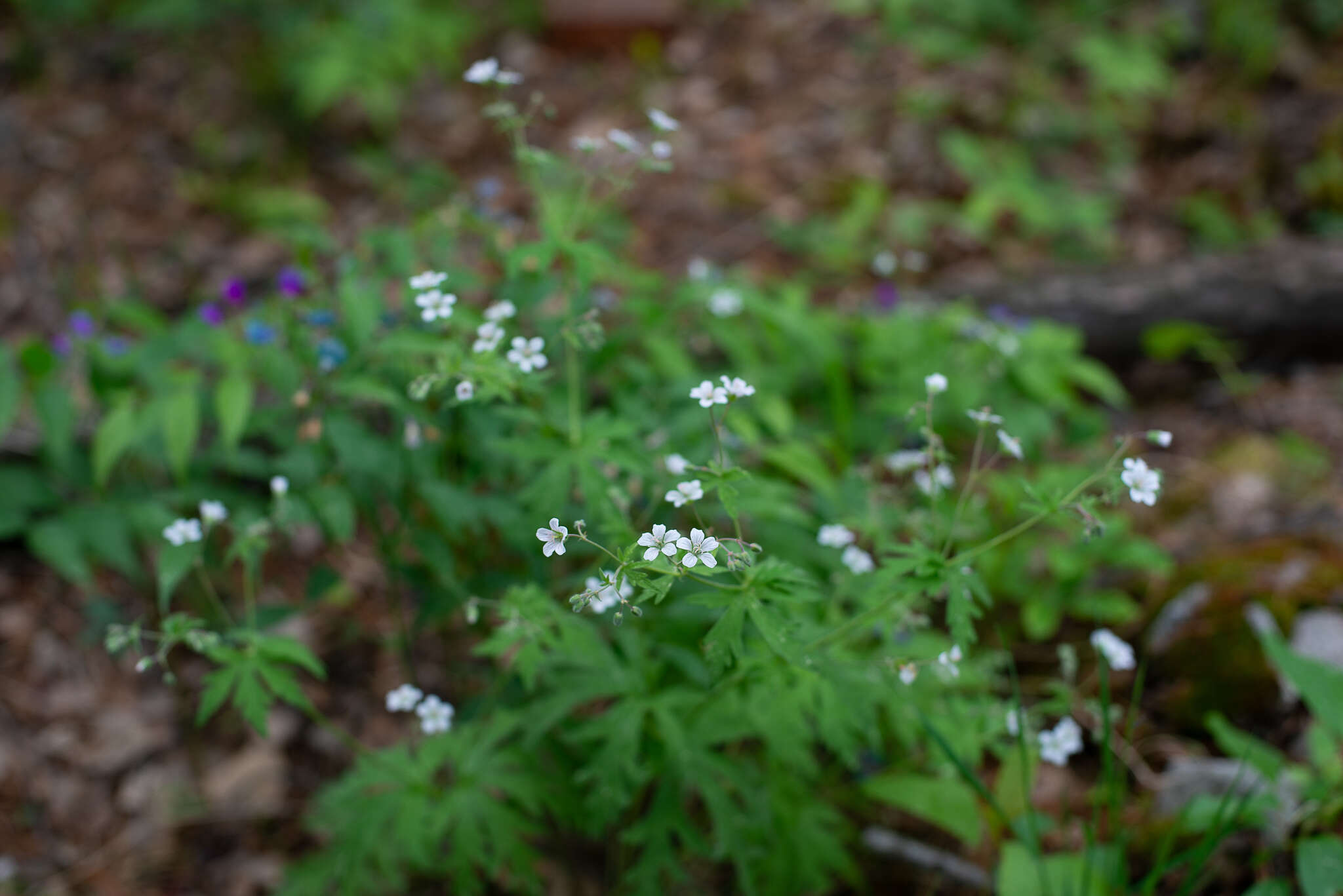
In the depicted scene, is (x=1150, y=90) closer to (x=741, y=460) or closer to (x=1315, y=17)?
(x=1315, y=17)

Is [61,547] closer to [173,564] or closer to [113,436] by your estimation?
[113,436]

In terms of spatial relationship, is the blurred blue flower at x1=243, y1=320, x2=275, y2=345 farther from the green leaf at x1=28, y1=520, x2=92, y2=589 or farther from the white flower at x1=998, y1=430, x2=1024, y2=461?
the white flower at x1=998, y1=430, x2=1024, y2=461

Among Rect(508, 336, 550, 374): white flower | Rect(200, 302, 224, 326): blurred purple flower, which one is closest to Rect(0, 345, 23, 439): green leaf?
Rect(200, 302, 224, 326): blurred purple flower

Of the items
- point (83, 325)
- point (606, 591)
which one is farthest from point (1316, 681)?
point (83, 325)

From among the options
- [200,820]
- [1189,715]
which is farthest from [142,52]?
[1189,715]

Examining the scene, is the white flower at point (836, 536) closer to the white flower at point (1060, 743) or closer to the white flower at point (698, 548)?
the white flower at point (1060, 743)
